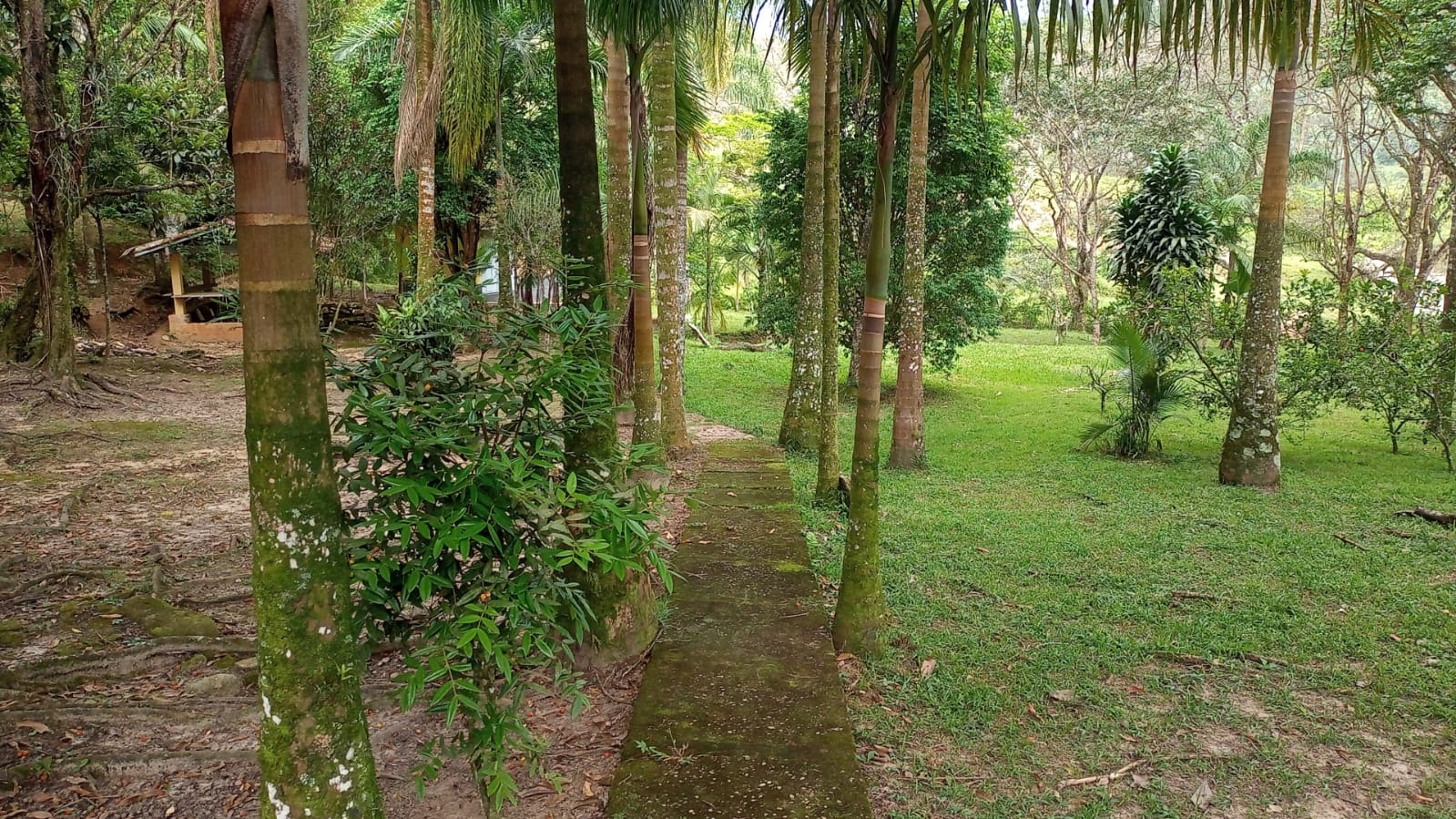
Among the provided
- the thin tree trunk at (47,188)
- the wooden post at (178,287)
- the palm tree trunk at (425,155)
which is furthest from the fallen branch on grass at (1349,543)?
the wooden post at (178,287)

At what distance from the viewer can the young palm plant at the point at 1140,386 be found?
10.4 meters

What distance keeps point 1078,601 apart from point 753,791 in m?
3.24

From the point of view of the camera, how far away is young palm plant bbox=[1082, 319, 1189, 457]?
10383mm

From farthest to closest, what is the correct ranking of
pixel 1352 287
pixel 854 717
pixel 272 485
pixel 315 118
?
pixel 315 118 < pixel 1352 287 < pixel 854 717 < pixel 272 485

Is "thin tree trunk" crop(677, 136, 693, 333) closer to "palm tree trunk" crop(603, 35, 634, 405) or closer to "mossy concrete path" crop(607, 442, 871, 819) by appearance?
"palm tree trunk" crop(603, 35, 634, 405)

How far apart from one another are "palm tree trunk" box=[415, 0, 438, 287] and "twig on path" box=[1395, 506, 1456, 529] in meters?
10.4

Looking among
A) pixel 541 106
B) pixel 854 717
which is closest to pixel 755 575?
pixel 854 717

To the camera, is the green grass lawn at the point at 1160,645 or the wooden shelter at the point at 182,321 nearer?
the green grass lawn at the point at 1160,645

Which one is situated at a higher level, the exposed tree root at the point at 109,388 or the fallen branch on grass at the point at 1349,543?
the exposed tree root at the point at 109,388

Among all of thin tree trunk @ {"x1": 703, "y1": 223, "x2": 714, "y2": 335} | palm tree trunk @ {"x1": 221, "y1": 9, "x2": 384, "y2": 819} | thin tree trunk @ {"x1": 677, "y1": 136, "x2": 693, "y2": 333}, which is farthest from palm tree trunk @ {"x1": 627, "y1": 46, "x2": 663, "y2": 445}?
thin tree trunk @ {"x1": 703, "y1": 223, "x2": 714, "y2": 335}

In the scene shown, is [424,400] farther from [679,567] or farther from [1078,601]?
[1078,601]

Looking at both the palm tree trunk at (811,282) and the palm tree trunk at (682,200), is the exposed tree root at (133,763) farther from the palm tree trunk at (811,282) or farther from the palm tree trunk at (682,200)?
the palm tree trunk at (682,200)

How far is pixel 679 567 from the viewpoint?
5.80 meters

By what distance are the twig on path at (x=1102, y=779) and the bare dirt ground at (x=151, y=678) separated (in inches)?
72.6
